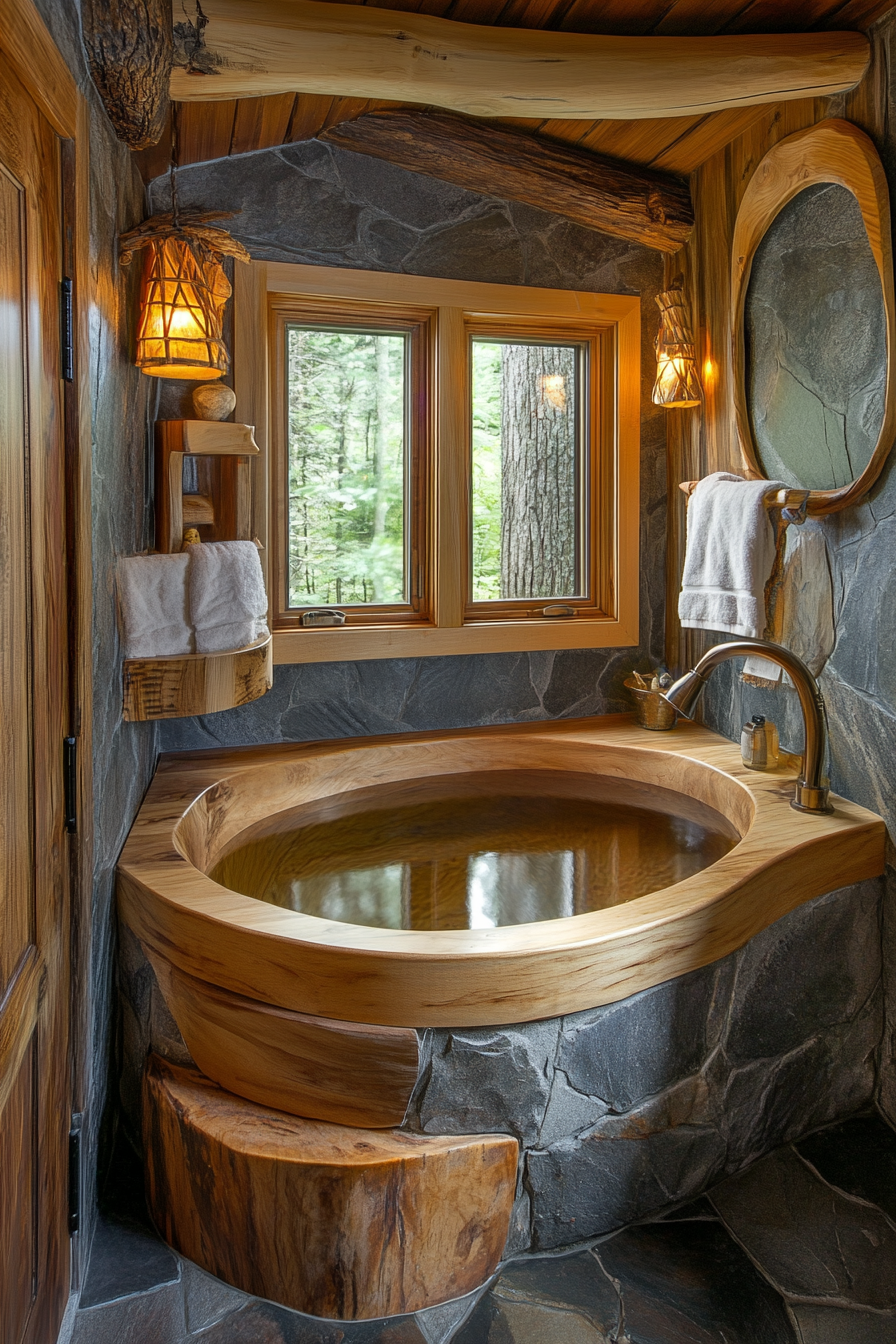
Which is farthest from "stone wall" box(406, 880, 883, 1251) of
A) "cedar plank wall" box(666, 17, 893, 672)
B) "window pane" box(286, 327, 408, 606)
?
"window pane" box(286, 327, 408, 606)

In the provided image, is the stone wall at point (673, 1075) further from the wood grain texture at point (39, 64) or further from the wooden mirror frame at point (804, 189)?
the wood grain texture at point (39, 64)

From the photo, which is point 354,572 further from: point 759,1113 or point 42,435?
point 759,1113

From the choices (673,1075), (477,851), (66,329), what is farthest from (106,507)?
(673,1075)

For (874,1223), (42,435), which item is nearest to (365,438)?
(42,435)

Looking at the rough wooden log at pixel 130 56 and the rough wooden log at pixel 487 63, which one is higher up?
the rough wooden log at pixel 487 63

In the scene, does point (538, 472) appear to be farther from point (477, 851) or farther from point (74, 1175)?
point (74, 1175)

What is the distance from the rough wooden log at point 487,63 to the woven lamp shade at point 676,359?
0.65 m

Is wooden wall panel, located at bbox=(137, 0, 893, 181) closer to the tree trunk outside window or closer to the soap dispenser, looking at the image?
the tree trunk outside window

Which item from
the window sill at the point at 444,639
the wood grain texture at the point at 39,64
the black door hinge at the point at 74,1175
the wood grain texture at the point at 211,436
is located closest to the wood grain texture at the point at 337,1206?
the black door hinge at the point at 74,1175

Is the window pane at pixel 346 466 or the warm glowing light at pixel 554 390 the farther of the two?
the warm glowing light at pixel 554 390

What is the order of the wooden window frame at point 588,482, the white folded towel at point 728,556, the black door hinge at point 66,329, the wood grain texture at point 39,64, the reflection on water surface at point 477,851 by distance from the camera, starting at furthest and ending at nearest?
the wooden window frame at point 588,482 < the white folded towel at point 728,556 < the reflection on water surface at point 477,851 < the black door hinge at point 66,329 < the wood grain texture at point 39,64

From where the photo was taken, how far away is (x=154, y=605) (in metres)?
1.88

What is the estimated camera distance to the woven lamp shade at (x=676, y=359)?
2.61 meters

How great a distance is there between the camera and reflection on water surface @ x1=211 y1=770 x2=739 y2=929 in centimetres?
193
